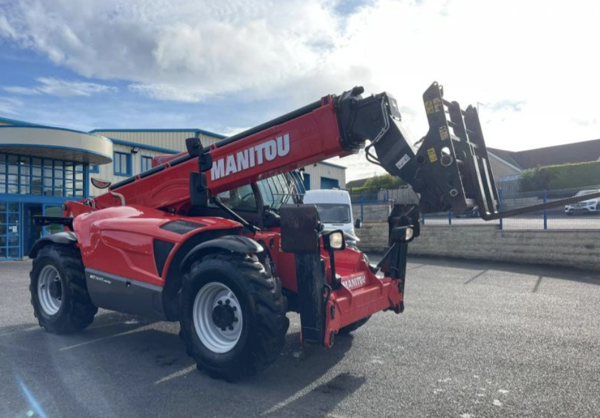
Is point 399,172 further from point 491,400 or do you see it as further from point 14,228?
point 14,228

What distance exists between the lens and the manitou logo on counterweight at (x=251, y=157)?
516 centimetres

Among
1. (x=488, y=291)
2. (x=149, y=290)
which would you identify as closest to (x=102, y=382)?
(x=149, y=290)

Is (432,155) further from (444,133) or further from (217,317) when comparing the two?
(217,317)

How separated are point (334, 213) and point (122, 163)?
12.1m

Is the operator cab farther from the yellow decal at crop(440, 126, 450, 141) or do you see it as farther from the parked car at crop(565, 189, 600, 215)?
the parked car at crop(565, 189, 600, 215)

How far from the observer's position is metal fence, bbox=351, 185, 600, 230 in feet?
45.0

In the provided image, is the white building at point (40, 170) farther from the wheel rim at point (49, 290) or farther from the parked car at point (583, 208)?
the parked car at point (583, 208)

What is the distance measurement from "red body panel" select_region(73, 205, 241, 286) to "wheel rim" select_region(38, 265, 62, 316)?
79 centimetres

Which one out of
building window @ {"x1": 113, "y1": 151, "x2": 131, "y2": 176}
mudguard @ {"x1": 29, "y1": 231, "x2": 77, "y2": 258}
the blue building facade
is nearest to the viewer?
mudguard @ {"x1": 29, "y1": 231, "x2": 77, "y2": 258}

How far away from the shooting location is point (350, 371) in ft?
15.7

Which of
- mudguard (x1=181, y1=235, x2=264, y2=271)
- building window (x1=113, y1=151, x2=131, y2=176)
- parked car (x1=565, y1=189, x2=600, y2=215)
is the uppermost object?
building window (x1=113, y1=151, x2=131, y2=176)

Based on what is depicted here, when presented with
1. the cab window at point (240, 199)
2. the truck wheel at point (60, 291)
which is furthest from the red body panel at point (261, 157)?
the truck wheel at point (60, 291)

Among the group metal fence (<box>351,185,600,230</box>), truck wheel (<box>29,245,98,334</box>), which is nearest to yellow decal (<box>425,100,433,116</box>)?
metal fence (<box>351,185,600,230</box>)

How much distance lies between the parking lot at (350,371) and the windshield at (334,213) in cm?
686
